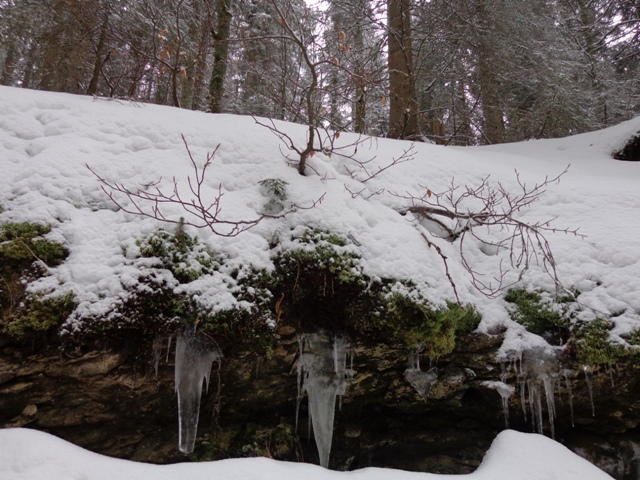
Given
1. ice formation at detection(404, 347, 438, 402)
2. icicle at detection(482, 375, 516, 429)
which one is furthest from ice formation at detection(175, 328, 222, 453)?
icicle at detection(482, 375, 516, 429)

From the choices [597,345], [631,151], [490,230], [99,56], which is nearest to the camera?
[597,345]

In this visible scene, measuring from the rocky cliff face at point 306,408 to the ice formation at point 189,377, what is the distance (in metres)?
0.14

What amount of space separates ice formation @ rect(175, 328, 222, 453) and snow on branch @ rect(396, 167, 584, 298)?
78.4 inches

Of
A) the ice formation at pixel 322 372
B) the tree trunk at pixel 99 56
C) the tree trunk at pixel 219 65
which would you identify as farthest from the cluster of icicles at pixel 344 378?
the tree trunk at pixel 99 56

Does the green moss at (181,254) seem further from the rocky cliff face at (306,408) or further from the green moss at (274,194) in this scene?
the green moss at (274,194)

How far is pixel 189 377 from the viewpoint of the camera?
7.61 feet

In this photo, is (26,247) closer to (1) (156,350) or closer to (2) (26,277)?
(2) (26,277)

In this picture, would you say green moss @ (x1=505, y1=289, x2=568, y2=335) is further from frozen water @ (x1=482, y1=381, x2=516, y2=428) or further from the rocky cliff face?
frozen water @ (x1=482, y1=381, x2=516, y2=428)

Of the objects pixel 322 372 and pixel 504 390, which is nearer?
pixel 322 372

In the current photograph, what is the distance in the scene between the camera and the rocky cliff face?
223 centimetres

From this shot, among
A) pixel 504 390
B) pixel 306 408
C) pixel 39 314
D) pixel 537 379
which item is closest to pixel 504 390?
pixel 504 390

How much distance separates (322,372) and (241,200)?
1.59 meters

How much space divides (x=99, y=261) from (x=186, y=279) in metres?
0.57

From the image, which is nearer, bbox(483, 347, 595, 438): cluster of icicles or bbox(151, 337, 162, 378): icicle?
bbox(151, 337, 162, 378): icicle
